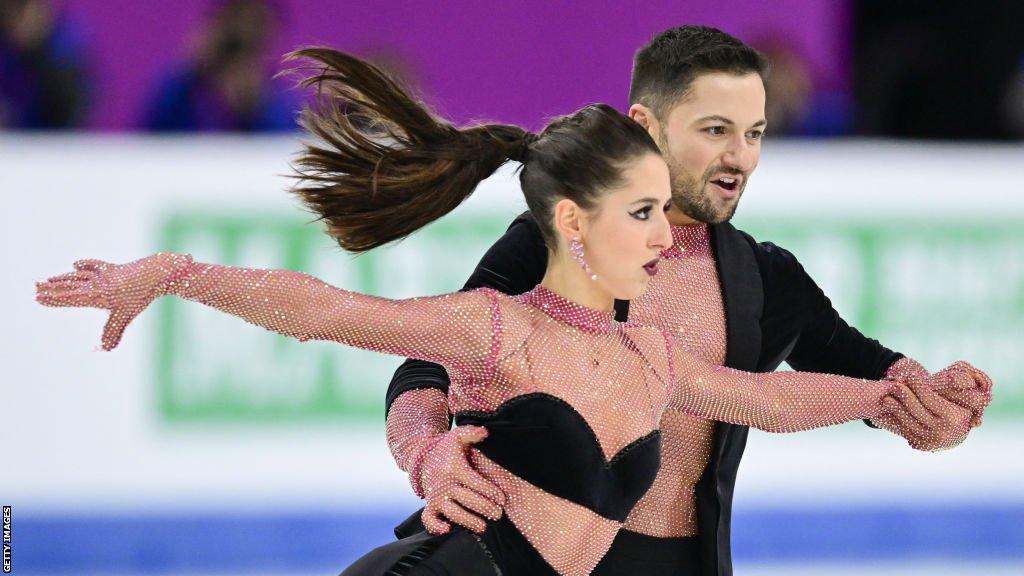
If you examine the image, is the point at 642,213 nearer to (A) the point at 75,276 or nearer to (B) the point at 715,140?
(B) the point at 715,140

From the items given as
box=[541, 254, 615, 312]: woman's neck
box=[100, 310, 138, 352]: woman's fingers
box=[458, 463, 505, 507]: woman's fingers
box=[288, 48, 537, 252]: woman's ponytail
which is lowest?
box=[458, 463, 505, 507]: woman's fingers

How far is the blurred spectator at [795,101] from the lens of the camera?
594 cm

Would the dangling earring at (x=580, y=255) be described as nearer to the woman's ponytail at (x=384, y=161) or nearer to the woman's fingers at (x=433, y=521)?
the woman's ponytail at (x=384, y=161)

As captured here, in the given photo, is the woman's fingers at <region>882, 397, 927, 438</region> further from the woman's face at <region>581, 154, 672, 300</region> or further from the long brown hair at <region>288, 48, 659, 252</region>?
the long brown hair at <region>288, 48, 659, 252</region>

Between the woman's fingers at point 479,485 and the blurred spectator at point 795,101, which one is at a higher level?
the blurred spectator at point 795,101

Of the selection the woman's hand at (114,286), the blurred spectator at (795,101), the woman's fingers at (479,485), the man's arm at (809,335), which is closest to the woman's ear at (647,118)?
the man's arm at (809,335)

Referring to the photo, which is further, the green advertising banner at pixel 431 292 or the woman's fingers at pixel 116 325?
the green advertising banner at pixel 431 292

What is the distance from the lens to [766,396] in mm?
2727

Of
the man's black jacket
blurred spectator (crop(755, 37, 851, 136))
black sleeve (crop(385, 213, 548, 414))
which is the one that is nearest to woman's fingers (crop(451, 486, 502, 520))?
the man's black jacket

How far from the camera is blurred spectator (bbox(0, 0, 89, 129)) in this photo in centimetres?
520

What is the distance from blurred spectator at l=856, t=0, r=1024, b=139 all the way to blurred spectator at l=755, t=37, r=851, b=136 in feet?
1.95

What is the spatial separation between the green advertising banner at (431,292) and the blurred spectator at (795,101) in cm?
101

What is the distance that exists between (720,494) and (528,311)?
0.68 meters

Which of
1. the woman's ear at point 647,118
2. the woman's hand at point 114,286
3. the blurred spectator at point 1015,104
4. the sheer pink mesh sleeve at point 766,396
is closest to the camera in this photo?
the woman's hand at point 114,286
